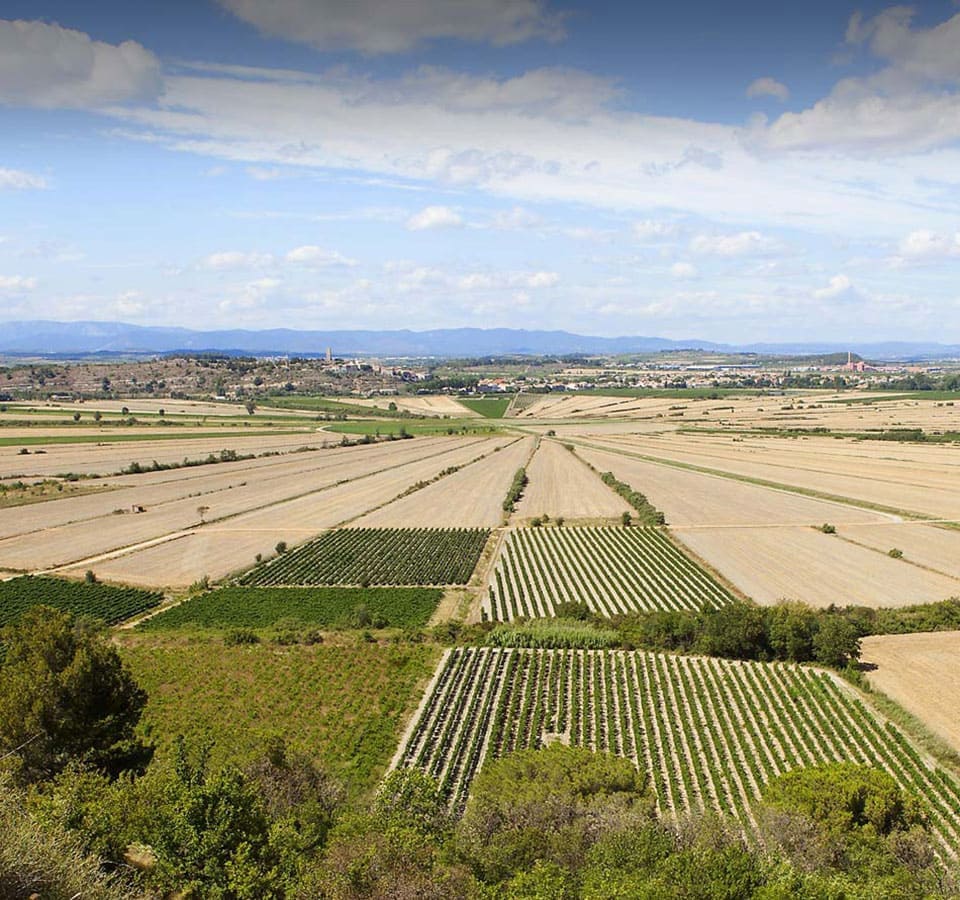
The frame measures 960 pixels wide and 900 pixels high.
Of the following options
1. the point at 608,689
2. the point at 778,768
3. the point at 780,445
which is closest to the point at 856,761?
the point at 778,768

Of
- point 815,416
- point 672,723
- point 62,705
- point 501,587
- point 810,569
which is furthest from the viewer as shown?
point 815,416

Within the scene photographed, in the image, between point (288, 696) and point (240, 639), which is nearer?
point (288, 696)

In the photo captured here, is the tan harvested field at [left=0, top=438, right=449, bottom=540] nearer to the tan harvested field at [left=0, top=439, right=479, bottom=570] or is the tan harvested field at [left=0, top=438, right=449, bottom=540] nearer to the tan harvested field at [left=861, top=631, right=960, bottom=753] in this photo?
the tan harvested field at [left=0, top=439, right=479, bottom=570]

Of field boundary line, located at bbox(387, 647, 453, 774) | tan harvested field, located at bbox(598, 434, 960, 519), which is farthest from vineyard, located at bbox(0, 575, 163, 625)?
tan harvested field, located at bbox(598, 434, 960, 519)

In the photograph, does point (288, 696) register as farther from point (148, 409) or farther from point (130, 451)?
point (148, 409)

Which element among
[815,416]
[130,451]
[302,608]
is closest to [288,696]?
[302,608]

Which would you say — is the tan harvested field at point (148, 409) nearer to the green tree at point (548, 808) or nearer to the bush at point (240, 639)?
the bush at point (240, 639)
